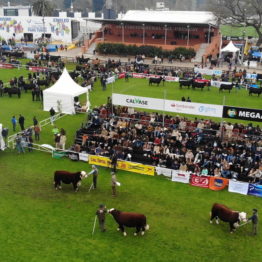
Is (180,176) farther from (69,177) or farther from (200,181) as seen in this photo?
(69,177)

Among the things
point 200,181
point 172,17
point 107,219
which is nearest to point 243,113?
point 200,181

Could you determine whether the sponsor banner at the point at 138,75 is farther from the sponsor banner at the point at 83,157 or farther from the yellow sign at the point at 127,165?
the yellow sign at the point at 127,165

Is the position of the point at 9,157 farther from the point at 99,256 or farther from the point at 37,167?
the point at 99,256

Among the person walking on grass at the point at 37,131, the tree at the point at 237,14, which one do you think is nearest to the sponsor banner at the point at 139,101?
the person walking on grass at the point at 37,131

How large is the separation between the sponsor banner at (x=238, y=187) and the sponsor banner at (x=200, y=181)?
1059 millimetres

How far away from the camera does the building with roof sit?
171 feet

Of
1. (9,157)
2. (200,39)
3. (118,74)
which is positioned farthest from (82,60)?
(9,157)

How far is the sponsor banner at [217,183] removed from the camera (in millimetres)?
16406

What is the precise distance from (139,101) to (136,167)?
5.11 meters

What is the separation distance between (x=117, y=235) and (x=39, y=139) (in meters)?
11.5

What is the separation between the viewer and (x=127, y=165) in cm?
1834

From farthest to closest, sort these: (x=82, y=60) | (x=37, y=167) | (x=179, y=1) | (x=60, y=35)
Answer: (x=179, y=1), (x=60, y=35), (x=82, y=60), (x=37, y=167)

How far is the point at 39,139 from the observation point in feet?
74.1

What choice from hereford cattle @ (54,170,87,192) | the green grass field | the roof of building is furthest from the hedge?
hereford cattle @ (54,170,87,192)
